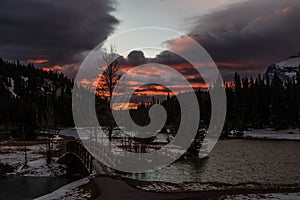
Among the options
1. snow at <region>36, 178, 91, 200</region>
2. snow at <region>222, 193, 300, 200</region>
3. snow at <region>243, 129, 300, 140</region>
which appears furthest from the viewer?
snow at <region>243, 129, 300, 140</region>

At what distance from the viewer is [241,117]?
102 metres

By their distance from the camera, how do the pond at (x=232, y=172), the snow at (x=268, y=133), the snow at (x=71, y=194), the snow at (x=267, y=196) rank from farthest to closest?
the snow at (x=268, y=133), the pond at (x=232, y=172), the snow at (x=71, y=194), the snow at (x=267, y=196)

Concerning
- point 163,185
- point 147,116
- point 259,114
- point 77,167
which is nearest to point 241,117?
point 259,114

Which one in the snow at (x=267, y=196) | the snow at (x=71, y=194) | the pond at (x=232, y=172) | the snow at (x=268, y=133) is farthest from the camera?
the snow at (x=268, y=133)

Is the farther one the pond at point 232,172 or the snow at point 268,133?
the snow at point 268,133

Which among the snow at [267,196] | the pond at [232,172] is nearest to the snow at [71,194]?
the pond at [232,172]

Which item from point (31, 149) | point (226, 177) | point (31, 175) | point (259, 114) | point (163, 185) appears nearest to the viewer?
point (163, 185)

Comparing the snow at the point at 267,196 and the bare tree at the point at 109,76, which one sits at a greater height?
the bare tree at the point at 109,76

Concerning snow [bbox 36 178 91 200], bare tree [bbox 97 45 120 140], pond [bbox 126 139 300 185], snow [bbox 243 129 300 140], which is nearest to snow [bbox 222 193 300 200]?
pond [bbox 126 139 300 185]

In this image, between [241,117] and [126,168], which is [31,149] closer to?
[126,168]

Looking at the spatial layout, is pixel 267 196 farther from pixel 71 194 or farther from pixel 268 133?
pixel 268 133

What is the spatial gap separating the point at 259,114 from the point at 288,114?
920cm

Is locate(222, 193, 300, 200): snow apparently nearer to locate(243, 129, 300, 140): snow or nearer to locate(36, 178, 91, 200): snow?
locate(36, 178, 91, 200): snow

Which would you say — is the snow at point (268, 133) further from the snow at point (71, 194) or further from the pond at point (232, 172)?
the snow at point (71, 194)
